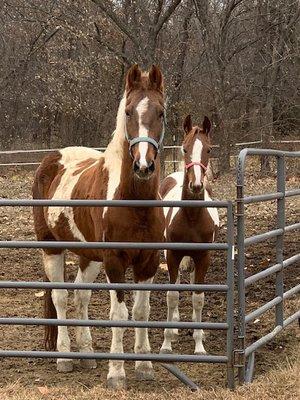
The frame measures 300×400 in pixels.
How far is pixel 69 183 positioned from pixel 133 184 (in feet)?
4.33

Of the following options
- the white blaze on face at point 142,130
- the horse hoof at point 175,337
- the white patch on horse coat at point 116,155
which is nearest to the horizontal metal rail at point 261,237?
the white blaze on face at point 142,130

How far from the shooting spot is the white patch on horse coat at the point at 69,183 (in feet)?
20.0

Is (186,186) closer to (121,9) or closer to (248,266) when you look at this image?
(248,266)

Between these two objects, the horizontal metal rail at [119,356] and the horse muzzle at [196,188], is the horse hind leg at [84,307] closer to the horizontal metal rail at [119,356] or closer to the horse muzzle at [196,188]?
the horse muzzle at [196,188]

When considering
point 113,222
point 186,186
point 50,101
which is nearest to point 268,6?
point 50,101

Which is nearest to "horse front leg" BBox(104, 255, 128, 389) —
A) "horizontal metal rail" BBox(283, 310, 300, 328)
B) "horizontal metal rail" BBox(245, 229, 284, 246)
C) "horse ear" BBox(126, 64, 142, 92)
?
"horizontal metal rail" BBox(245, 229, 284, 246)

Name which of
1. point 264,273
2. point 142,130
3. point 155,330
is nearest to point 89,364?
point 155,330

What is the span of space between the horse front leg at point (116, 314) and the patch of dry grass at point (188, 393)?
19 centimetres

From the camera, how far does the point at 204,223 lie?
680cm

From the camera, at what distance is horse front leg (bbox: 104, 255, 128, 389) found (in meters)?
5.04

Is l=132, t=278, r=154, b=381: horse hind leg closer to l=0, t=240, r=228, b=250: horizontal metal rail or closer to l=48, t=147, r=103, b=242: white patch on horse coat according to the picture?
l=0, t=240, r=228, b=250: horizontal metal rail

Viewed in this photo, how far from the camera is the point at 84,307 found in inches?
248

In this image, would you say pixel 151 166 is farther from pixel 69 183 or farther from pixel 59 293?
pixel 59 293

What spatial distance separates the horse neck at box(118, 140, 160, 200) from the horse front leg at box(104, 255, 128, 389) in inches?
19.1
